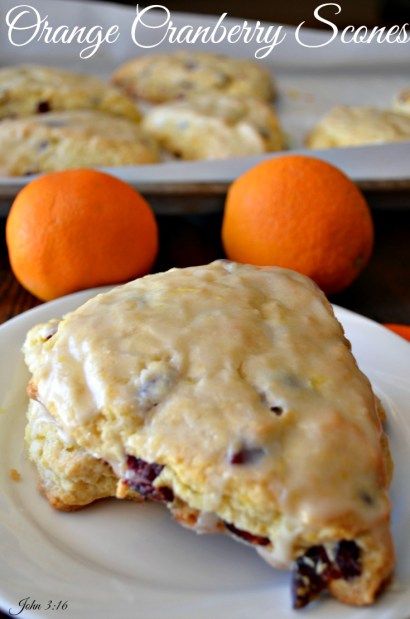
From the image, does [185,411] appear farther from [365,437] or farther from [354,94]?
[354,94]

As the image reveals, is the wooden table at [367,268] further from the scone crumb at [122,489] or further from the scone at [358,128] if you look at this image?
the scone crumb at [122,489]

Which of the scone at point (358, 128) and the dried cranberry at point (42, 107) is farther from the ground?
→ the dried cranberry at point (42, 107)

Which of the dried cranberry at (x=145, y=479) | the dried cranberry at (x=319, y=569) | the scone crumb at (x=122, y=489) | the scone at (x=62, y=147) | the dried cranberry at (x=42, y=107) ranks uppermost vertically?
the dried cranberry at (x=145, y=479)

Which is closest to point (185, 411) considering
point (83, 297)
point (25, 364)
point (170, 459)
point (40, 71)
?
point (170, 459)

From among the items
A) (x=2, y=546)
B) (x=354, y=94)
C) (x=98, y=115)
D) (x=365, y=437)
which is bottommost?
(x=354, y=94)

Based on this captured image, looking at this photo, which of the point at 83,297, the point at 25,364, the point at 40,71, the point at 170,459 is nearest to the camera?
the point at 170,459

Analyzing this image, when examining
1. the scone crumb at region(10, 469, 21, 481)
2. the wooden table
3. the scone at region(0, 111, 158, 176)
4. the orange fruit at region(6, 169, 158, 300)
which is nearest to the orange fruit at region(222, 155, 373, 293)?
the wooden table

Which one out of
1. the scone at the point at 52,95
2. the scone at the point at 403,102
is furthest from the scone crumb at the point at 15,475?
the scone at the point at 403,102
